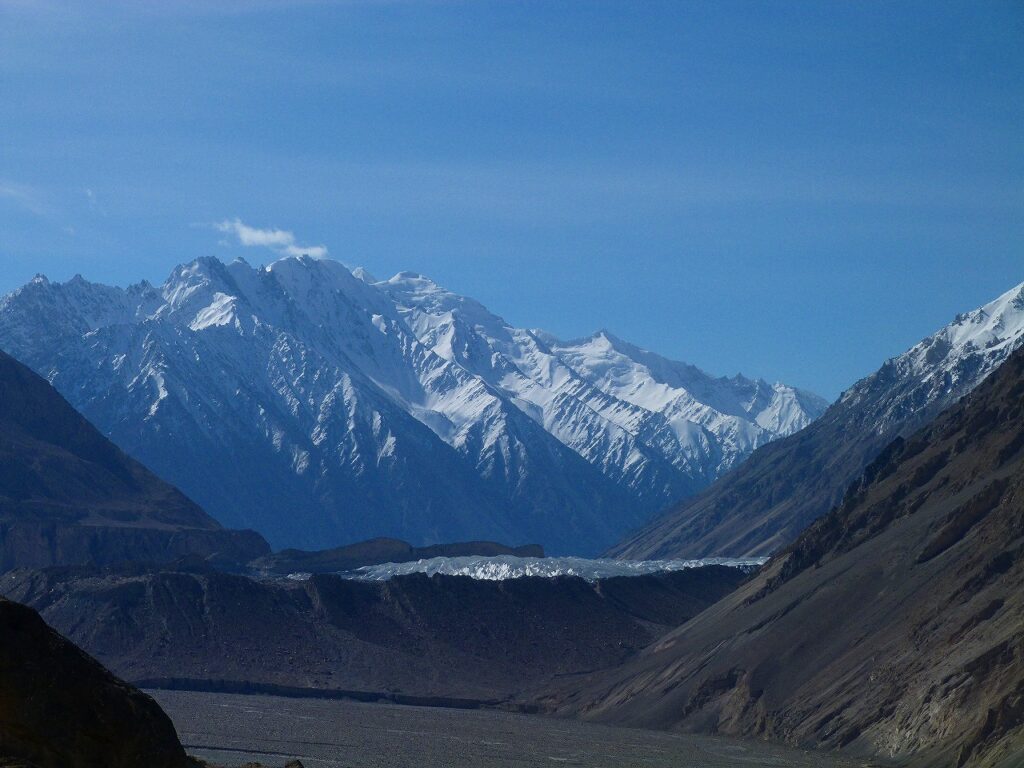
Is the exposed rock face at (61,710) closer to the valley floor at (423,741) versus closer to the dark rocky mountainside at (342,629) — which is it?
the valley floor at (423,741)

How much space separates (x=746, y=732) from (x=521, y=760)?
3033 cm

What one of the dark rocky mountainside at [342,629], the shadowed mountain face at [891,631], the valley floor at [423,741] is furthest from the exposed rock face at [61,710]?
the dark rocky mountainside at [342,629]

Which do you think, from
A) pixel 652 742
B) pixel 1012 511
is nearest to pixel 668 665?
pixel 652 742

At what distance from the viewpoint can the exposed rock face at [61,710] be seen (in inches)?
1736

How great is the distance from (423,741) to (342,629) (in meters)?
68.2

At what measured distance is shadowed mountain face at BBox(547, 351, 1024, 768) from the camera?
105312 mm

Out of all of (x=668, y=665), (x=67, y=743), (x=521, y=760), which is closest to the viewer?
(x=67, y=743)

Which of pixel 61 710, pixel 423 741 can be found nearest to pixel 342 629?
pixel 423 741

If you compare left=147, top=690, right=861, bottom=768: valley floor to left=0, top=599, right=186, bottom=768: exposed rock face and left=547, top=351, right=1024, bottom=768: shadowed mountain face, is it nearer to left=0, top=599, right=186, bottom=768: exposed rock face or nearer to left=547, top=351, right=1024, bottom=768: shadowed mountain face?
left=547, top=351, right=1024, bottom=768: shadowed mountain face

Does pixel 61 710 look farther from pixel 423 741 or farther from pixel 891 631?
pixel 891 631

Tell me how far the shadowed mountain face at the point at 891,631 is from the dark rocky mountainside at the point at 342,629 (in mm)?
16366

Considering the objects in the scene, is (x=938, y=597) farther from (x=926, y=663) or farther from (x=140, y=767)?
(x=140, y=767)

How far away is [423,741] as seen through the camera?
11806cm

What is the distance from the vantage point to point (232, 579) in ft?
628
